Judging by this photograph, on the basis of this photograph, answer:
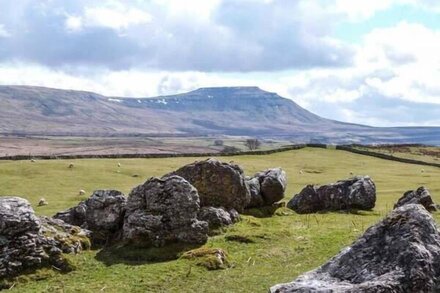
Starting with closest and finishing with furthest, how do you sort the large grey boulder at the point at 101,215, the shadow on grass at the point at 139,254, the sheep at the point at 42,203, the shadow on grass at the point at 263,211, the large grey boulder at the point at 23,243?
1. the large grey boulder at the point at 23,243
2. the shadow on grass at the point at 139,254
3. the large grey boulder at the point at 101,215
4. the shadow on grass at the point at 263,211
5. the sheep at the point at 42,203

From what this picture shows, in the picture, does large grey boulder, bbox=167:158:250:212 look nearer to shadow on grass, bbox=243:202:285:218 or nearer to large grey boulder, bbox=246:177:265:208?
shadow on grass, bbox=243:202:285:218

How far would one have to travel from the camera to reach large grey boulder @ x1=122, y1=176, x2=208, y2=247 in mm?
29969

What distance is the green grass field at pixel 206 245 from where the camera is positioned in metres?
23.9

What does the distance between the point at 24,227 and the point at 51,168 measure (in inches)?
1779

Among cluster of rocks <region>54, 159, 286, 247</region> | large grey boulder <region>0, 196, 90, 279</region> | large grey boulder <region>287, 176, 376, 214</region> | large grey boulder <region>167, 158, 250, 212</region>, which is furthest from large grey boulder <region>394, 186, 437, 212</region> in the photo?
large grey boulder <region>0, 196, 90, 279</region>

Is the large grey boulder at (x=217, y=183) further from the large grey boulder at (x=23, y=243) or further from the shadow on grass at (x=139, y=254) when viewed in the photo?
the large grey boulder at (x=23, y=243)

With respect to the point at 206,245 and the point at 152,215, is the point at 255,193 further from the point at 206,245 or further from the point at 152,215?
the point at 152,215

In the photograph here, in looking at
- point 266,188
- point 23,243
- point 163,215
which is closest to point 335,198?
point 266,188

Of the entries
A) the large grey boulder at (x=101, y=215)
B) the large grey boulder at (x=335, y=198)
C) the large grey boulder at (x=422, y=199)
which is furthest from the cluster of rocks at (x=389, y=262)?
the large grey boulder at (x=335, y=198)

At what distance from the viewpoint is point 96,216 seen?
1280 inches

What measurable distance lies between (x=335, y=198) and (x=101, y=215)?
23035 millimetres

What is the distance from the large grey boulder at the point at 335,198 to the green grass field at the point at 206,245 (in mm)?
1616

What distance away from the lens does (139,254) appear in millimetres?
28625

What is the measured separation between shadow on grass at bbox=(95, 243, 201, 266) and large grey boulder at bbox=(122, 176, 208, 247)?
0.43m
